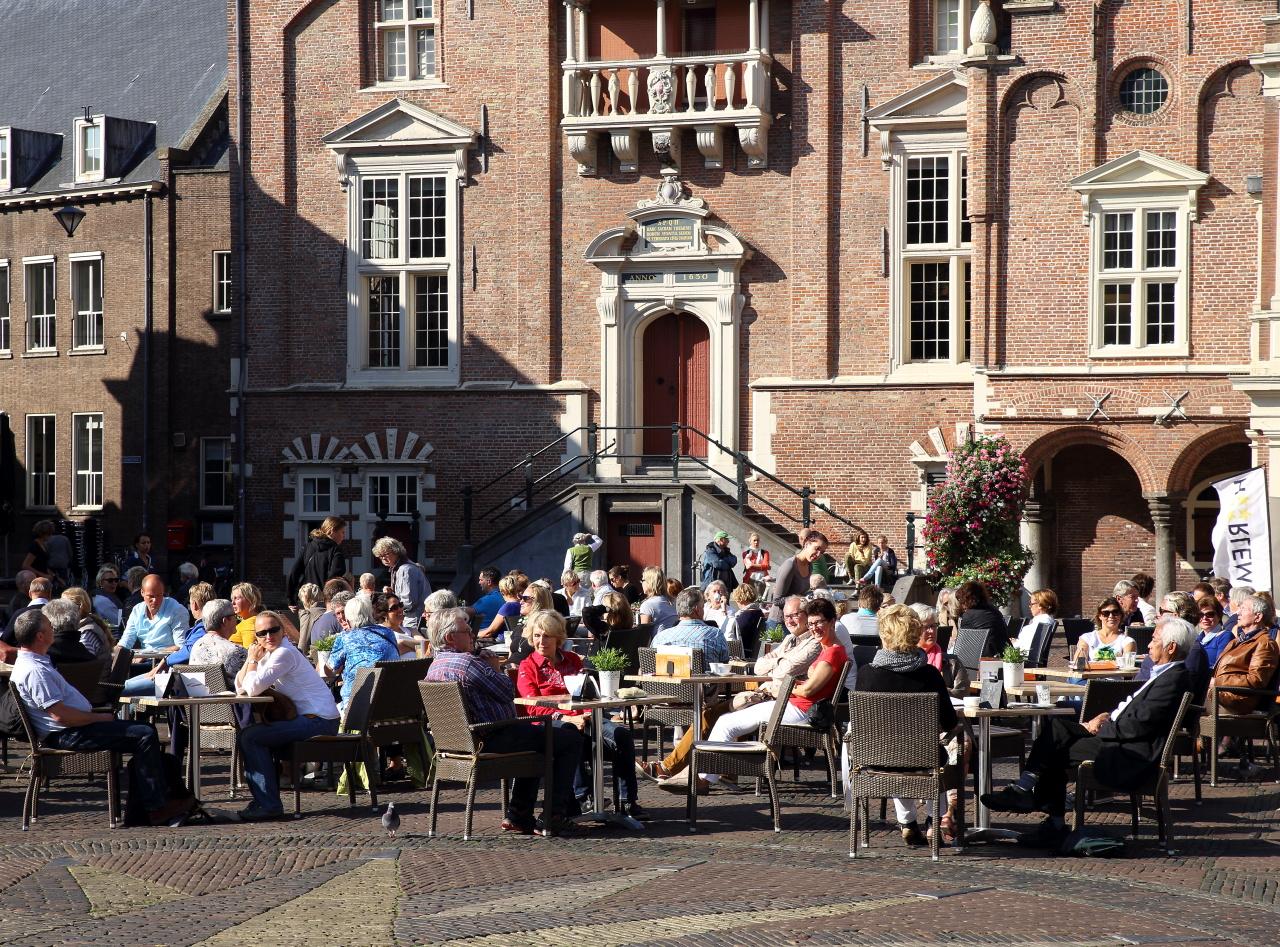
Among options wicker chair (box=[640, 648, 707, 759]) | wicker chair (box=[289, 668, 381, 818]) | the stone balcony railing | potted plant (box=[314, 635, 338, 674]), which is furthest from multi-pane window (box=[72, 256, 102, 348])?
wicker chair (box=[289, 668, 381, 818])

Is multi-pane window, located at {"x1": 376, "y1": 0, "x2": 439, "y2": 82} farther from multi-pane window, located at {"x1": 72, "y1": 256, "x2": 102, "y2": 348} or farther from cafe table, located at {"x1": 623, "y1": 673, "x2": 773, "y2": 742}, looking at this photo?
cafe table, located at {"x1": 623, "y1": 673, "x2": 773, "y2": 742}

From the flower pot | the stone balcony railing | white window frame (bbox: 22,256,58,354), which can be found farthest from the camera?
white window frame (bbox: 22,256,58,354)

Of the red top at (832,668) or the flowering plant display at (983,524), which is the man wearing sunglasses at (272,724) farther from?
the flowering plant display at (983,524)

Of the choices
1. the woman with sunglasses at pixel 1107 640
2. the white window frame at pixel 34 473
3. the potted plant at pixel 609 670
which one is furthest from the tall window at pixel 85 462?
the potted plant at pixel 609 670

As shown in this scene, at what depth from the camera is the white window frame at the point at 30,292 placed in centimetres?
3719

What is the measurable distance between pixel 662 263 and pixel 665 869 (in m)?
19.0

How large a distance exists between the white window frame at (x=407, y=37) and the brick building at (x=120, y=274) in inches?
232

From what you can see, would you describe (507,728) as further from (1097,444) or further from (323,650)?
(1097,444)

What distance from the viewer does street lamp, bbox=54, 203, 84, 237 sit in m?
34.9

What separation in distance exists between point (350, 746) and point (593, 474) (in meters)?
16.6

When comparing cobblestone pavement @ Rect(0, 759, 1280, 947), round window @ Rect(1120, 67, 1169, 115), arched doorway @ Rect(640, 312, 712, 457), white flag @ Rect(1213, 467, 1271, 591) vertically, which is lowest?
cobblestone pavement @ Rect(0, 759, 1280, 947)

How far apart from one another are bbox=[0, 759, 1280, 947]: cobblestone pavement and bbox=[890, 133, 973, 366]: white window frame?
50.4 ft

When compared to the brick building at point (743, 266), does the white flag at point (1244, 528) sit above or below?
below

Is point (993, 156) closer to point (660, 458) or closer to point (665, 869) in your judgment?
point (660, 458)
